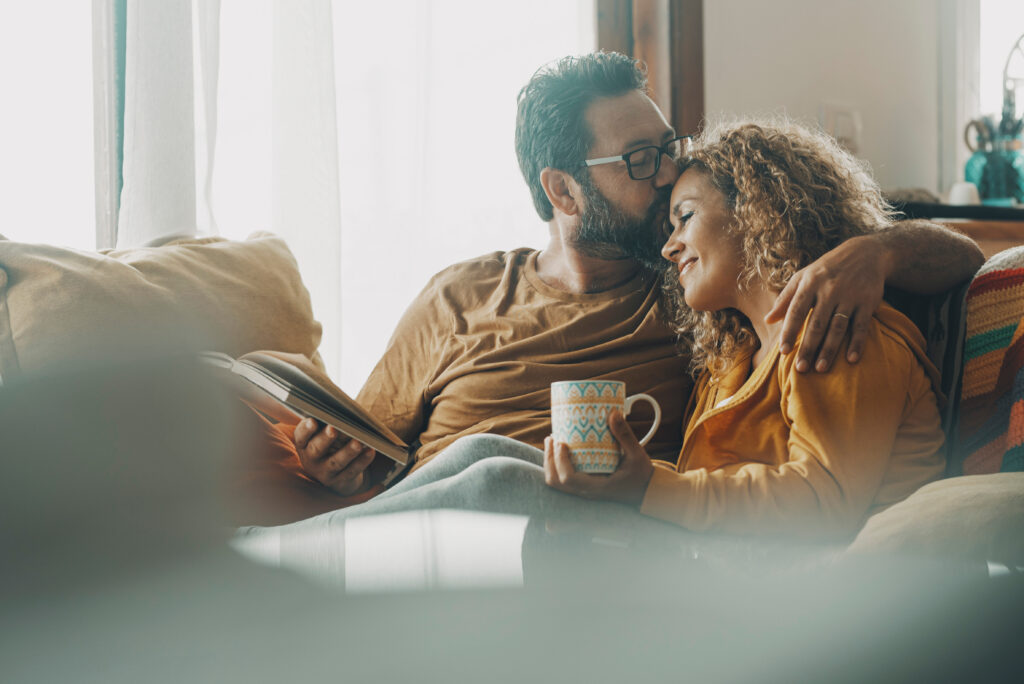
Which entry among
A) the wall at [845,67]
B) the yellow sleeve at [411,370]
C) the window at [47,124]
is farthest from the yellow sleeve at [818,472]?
the wall at [845,67]

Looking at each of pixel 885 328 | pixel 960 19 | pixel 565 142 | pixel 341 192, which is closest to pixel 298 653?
pixel 885 328

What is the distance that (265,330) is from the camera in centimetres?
131

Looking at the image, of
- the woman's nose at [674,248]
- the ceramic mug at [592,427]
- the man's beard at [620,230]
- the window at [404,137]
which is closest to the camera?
the ceramic mug at [592,427]

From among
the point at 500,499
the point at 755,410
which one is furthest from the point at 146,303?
the point at 755,410

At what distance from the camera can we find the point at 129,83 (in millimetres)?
1562

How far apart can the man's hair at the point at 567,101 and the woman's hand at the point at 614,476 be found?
79cm

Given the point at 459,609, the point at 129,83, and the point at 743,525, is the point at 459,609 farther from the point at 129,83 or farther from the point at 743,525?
the point at 129,83

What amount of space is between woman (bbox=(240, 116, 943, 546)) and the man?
0.12m

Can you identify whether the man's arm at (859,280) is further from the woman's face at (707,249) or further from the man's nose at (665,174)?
the man's nose at (665,174)

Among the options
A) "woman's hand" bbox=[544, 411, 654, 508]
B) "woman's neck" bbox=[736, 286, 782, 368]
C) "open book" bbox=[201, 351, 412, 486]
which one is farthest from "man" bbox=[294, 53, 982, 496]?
"woman's hand" bbox=[544, 411, 654, 508]

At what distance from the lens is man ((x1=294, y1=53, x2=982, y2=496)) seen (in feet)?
4.33

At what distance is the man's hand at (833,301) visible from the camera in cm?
94

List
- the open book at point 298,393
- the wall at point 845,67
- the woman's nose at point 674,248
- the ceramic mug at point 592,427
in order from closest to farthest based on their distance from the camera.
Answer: the ceramic mug at point 592,427 → the open book at point 298,393 → the woman's nose at point 674,248 → the wall at point 845,67

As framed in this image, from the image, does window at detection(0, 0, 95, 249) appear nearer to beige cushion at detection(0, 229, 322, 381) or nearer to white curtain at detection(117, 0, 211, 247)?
white curtain at detection(117, 0, 211, 247)
